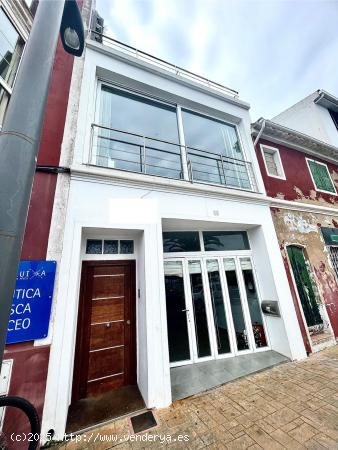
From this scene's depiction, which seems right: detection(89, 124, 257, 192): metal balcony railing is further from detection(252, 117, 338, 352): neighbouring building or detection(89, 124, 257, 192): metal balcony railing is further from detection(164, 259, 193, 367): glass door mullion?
detection(164, 259, 193, 367): glass door mullion

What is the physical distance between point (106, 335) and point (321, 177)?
30.8ft

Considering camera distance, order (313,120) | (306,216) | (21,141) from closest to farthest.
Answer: (21,141), (306,216), (313,120)

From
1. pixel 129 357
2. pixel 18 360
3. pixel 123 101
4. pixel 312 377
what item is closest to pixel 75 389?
pixel 129 357

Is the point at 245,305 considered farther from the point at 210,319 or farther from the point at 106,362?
the point at 106,362

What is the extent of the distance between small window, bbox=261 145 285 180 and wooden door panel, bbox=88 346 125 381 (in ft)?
22.1

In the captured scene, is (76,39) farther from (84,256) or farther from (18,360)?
(18,360)

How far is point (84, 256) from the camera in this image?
3834mm

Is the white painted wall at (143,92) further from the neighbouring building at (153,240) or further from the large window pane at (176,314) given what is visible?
the large window pane at (176,314)

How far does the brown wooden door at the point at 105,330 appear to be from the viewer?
11.4 feet

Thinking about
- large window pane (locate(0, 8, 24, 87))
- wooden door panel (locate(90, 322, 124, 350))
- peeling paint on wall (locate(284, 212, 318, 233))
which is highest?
large window pane (locate(0, 8, 24, 87))

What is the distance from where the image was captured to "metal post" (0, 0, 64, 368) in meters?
0.94

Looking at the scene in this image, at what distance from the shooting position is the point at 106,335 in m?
3.72

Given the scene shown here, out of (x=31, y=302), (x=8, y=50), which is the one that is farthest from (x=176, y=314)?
(x=8, y=50)

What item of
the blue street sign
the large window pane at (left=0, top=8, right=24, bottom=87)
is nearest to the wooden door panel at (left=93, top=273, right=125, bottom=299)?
the blue street sign
